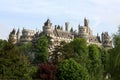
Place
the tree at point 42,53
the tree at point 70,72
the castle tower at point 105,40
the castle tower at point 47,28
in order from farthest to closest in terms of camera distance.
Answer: the castle tower at point 105,40 → the castle tower at point 47,28 → the tree at point 42,53 → the tree at point 70,72

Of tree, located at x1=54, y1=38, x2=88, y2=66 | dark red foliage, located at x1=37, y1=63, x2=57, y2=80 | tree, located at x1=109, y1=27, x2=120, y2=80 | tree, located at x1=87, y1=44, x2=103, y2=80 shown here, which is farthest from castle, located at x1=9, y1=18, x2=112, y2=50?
tree, located at x1=109, y1=27, x2=120, y2=80

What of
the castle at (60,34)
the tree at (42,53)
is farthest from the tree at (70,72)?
the castle at (60,34)

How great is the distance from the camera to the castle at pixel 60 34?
134750 millimetres

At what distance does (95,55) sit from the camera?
9388cm

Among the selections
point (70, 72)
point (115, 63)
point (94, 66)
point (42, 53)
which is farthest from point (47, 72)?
point (42, 53)

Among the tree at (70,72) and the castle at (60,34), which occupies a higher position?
the castle at (60,34)

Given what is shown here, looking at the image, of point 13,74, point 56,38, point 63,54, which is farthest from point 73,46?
point 13,74

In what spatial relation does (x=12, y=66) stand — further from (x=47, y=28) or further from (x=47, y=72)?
(x=47, y=28)

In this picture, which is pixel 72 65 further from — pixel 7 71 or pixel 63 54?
pixel 63 54

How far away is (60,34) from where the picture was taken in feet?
456

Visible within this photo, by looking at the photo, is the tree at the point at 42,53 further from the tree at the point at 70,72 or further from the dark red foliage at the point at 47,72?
the tree at the point at 70,72

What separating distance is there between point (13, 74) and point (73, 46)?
45.5 m

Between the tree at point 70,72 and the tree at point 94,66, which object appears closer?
the tree at point 70,72

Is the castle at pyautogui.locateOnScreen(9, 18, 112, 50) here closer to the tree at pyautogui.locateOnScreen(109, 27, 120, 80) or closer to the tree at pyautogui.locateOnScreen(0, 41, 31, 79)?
the tree at pyautogui.locateOnScreen(0, 41, 31, 79)
